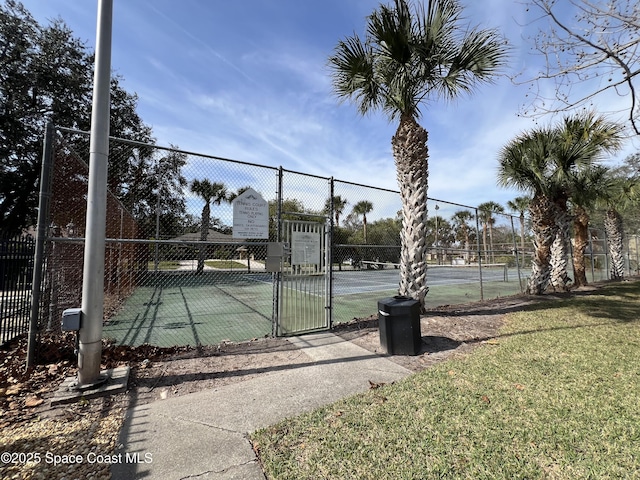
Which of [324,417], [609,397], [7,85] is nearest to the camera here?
[324,417]

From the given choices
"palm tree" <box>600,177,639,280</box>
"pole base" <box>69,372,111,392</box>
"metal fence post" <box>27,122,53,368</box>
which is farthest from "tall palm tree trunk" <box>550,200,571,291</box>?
"metal fence post" <box>27,122,53,368</box>

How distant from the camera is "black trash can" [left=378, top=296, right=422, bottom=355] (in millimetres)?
4949

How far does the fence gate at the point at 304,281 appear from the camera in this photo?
5844 millimetres

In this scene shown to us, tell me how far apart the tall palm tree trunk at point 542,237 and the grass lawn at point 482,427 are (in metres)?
7.77

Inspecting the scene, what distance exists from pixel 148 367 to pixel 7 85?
17.3 meters

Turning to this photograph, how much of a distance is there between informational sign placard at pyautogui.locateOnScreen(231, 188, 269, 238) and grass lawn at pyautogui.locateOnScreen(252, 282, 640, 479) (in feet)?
10.4

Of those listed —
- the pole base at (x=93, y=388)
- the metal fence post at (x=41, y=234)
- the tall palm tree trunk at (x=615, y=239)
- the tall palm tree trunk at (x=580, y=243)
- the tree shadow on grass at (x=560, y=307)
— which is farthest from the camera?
the tall palm tree trunk at (x=615, y=239)

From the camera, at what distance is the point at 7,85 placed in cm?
1357

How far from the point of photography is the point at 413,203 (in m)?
7.02

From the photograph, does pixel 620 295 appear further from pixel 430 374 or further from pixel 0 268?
pixel 0 268

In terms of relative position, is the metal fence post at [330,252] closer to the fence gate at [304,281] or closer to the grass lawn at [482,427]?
the fence gate at [304,281]

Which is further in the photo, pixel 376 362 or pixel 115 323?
pixel 115 323

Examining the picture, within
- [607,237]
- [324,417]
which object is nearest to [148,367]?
[324,417]

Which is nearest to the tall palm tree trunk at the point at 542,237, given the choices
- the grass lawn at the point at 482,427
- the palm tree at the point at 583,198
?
the palm tree at the point at 583,198
